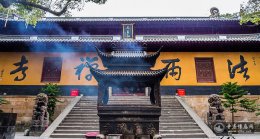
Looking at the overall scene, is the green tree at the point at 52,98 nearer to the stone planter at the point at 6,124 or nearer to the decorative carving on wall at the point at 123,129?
the decorative carving on wall at the point at 123,129

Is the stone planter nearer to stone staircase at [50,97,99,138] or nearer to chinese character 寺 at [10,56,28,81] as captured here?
stone staircase at [50,97,99,138]

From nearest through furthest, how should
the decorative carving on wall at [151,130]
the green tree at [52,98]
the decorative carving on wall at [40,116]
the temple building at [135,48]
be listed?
1. the decorative carving on wall at [151,130]
2. the decorative carving on wall at [40,116]
3. the green tree at [52,98]
4. the temple building at [135,48]

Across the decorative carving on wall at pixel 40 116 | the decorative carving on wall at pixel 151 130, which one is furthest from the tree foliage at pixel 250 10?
the decorative carving on wall at pixel 40 116

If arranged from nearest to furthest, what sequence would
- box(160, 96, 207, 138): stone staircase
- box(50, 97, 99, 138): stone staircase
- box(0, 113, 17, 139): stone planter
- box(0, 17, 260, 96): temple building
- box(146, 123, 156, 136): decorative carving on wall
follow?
1. box(0, 113, 17, 139): stone planter
2. box(146, 123, 156, 136): decorative carving on wall
3. box(160, 96, 207, 138): stone staircase
4. box(50, 97, 99, 138): stone staircase
5. box(0, 17, 260, 96): temple building

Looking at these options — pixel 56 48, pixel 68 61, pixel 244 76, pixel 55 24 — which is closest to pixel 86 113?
pixel 68 61

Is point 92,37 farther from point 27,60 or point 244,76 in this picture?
Result: point 244,76

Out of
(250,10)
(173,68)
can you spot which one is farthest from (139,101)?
(250,10)

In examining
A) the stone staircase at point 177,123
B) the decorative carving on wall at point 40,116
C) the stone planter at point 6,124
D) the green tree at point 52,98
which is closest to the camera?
the stone planter at point 6,124

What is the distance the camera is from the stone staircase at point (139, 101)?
9.26m

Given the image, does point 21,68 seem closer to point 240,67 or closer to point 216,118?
point 216,118

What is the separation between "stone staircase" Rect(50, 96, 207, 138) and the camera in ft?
30.4

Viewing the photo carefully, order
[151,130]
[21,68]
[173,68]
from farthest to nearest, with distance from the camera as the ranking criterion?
1. [173,68]
2. [21,68]
3. [151,130]

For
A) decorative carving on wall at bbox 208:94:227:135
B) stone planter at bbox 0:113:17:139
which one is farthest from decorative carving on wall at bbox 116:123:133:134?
decorative carving on wall at bbox 208:94:227:135

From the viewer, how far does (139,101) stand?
12867 millimetres
